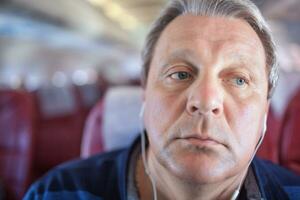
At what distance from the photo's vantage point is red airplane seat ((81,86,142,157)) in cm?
150

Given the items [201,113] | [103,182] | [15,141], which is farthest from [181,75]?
[15,141]

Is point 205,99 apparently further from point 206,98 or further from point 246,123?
point 246,123

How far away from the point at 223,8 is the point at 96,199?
25.2 inches

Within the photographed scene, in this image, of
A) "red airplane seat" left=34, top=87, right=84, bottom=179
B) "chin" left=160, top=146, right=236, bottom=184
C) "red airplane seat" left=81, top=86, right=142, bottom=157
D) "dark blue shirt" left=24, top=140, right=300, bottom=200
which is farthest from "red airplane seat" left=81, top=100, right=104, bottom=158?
"red airplane seat" left=34, top=87, right=84, bottom=179

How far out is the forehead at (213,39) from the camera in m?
0.93

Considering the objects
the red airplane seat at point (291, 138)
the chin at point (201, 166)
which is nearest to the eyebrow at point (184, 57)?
the chin at point (201, 166)

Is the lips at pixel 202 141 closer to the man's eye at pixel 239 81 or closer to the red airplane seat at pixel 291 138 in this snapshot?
the man's eye at pixel 239 81

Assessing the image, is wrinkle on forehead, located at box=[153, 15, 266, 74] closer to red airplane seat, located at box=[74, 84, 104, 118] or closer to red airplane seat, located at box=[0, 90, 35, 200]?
red airplane seat, located at box=[0, 90, 35, 200]

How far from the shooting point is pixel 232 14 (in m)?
0.97

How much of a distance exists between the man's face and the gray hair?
0.02m

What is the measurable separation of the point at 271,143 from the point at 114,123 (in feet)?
2.16

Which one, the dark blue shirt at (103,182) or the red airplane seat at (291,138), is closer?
the dark blue shirt at (103,182)

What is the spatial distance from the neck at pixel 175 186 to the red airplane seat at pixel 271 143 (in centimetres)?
47

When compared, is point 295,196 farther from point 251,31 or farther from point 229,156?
point 251,31
